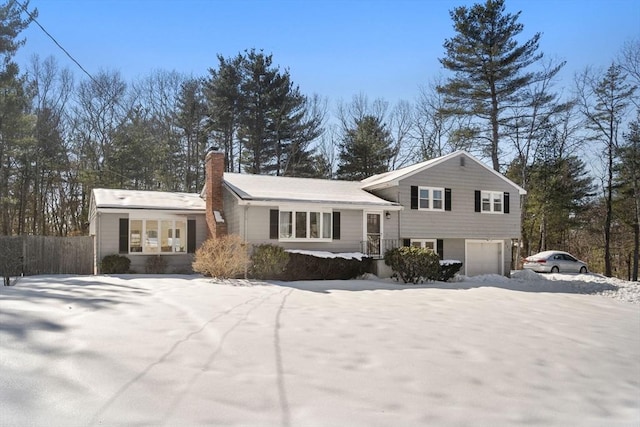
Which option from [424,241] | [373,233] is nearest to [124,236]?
[373,233]

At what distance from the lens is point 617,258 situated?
40562 millimetres

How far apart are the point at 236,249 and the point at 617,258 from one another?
1553 inches

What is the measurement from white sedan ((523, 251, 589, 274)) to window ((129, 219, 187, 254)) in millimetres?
19885

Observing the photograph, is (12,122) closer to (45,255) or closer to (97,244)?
(97,244)

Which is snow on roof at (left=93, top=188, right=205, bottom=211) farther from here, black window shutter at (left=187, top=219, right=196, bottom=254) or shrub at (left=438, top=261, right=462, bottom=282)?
shrub at (left=438, top=261, right=462, bottom=282)

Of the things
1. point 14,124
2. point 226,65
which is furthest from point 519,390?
point 226,65

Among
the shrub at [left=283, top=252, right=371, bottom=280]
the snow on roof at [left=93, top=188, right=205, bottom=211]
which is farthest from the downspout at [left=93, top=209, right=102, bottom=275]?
the shrub at [left=283, top=252, right=371, bottom=280]

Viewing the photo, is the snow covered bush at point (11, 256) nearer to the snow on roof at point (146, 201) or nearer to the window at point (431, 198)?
the snow on roof at point (146, 201)

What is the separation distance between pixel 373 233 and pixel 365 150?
1525 centimetres

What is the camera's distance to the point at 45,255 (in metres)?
16.4

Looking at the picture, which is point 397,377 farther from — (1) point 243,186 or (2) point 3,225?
(2) point 3,225

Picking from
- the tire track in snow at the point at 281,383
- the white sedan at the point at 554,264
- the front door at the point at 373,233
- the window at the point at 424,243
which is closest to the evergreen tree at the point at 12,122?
the front door at the point at 373,233

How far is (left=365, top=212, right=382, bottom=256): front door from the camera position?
1988 centimetres

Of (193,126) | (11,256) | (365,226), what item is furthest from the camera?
(193,126)
